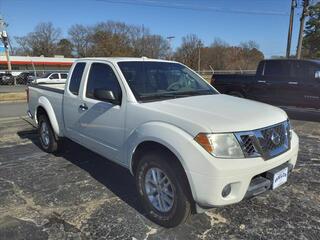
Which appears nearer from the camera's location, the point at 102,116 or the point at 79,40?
the point at 102,116

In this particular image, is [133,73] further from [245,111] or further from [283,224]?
[283,224]

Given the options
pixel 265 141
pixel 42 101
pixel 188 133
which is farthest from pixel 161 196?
Answer: pixel 42 101

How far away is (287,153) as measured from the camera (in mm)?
3404

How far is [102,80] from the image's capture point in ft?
14.7

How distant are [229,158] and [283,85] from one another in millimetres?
7673

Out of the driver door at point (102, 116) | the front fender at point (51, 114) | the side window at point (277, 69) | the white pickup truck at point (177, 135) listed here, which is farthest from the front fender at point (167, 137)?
the side window at point (277, 69)

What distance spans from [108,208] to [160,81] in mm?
1762

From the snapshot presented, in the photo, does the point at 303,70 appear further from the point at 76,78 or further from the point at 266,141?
the point at 266,141

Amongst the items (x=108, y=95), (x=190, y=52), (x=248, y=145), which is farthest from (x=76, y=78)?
(x=190, y=52)

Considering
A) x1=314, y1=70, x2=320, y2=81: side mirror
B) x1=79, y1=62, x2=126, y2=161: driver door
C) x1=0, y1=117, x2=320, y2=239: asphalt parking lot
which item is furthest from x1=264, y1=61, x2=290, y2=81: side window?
x1=79, y1=62, x2=126, y2=161: driver door

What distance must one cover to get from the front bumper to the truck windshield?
1292mm

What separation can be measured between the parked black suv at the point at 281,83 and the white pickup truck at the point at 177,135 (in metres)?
5.75

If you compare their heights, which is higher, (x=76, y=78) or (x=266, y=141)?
(x=76, y=78)

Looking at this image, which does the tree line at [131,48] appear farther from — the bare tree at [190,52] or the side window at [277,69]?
the side window at [277,69]
